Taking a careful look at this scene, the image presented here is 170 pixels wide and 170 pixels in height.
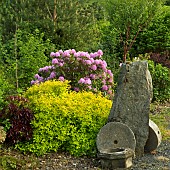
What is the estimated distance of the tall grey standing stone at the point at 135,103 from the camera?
6.61 metres

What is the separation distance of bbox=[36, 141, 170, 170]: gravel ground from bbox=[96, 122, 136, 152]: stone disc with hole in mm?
263

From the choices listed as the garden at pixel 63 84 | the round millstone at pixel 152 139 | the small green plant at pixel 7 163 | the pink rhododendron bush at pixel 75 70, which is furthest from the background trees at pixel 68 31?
the round millstone at pixel 152 139

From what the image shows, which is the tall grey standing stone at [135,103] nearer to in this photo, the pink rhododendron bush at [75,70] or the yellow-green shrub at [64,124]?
the yellow-green shrub at [64,124]

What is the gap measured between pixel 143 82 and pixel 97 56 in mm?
2459

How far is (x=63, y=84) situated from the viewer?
721cm

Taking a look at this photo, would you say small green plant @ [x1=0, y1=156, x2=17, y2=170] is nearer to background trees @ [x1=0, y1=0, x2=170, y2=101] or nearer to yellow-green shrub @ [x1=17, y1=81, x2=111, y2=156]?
yellow-green shrub @ [x1=17, y1=81, x2=111, y2=156]

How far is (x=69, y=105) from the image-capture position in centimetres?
668

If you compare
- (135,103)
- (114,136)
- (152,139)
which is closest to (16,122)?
(114,136)

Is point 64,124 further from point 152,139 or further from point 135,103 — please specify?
point 152,139

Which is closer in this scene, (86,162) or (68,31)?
(86,162)

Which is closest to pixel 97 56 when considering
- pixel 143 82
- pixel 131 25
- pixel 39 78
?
pixel 39 78

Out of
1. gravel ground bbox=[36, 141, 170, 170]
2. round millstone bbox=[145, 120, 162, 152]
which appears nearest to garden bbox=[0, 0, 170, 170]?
gravel ground bbox=[36, 141, 170, 170]

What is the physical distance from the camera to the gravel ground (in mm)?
6109

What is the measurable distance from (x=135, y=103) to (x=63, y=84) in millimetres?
1297
